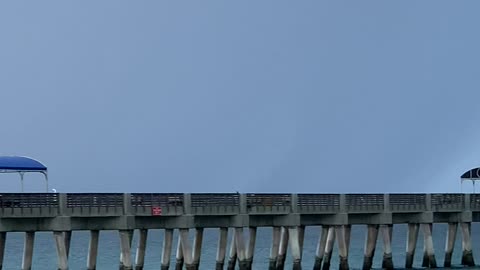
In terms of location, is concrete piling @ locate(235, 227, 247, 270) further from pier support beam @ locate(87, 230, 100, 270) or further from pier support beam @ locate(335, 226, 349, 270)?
pier support beam @ locate(87, 230, 100, 270)

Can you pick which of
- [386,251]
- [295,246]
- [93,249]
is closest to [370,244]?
[386,251]

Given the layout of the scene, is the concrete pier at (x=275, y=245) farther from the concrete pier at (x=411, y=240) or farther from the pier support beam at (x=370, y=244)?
the concrete pier at (x=411, y=240)

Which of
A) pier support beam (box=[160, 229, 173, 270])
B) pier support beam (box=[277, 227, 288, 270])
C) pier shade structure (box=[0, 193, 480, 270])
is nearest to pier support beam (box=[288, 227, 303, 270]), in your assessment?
pier shade structure (box=[0, 193, 480, 270])

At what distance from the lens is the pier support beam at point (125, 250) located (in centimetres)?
5878

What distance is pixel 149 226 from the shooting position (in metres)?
62.2

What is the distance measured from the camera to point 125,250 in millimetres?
59156

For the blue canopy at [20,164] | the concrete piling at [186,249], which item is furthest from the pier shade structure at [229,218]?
the blue canopy at [20,164]

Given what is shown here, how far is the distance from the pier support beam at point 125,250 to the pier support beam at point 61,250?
110 inches

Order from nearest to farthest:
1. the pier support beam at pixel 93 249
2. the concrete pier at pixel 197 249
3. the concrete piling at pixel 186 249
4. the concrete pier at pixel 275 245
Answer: the pier support beam at pixel 93 249 → the concrete piling at pixel 186 249 → the concrete pier at pixel 197 249 → the concrete pier at pixel 275 245

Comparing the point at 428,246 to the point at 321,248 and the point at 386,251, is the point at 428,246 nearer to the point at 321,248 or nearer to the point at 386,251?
the point at 386,251

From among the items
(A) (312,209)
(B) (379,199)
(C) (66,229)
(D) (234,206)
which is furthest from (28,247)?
(B) (379,199)

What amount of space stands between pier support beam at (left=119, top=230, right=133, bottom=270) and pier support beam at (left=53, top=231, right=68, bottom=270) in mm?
2787

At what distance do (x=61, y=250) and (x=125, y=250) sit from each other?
3.60m

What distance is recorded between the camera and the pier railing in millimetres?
57562
